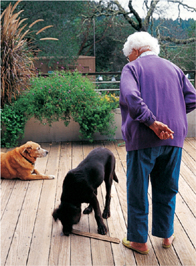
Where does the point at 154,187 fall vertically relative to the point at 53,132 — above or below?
above

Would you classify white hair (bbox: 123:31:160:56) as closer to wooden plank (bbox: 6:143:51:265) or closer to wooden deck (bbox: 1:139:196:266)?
wooden deck (bbox: 1:139:196:266)

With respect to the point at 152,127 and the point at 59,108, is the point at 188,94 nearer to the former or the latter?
the point at 152,127

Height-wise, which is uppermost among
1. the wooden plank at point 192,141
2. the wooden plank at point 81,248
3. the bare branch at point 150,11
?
the bare branch at point 150,11

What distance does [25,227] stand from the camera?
2.37 m

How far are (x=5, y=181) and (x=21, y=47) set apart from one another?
2285 millimetres

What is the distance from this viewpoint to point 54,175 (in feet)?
11.3

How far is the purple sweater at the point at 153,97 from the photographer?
5.75 feet

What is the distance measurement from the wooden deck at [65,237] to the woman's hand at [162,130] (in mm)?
819

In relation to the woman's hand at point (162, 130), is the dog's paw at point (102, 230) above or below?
below

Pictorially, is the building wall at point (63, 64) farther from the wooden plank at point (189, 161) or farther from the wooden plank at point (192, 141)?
the wooden plank at point (189, 161)

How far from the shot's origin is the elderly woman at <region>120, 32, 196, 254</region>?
1.73 meters

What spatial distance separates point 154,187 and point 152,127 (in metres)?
0.47

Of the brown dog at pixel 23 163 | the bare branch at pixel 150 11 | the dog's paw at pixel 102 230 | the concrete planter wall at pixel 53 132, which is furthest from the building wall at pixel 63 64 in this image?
the dog's paw at pixel 102 230

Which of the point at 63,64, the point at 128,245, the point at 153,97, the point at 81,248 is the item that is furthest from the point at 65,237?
the point at 63,64
